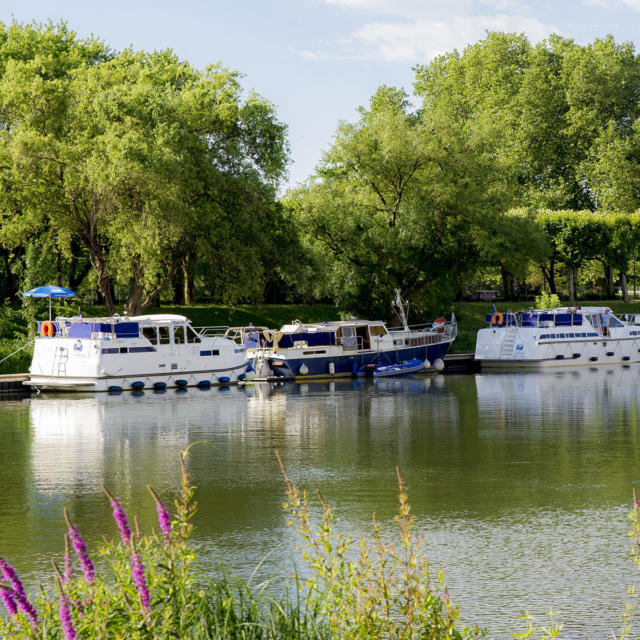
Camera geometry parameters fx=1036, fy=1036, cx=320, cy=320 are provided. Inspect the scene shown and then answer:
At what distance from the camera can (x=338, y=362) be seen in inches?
2042

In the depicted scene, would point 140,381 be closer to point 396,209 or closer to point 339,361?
point 339,361

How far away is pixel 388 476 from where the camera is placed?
69.7ft

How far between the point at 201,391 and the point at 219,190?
41.0 ft

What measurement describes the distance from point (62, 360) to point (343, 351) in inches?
576

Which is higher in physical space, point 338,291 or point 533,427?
point 338,291

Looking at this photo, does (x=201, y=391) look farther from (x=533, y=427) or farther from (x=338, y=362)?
(x=533, y=427)

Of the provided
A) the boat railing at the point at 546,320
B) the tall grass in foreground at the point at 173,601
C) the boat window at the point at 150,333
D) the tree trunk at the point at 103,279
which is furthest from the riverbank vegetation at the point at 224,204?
the tall grass in foreground at the point at 173,601

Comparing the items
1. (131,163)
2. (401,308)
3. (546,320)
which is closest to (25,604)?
(131,163)

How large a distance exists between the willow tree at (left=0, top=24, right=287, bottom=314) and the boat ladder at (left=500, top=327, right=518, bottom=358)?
14.6 meters

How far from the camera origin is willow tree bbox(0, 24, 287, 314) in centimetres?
4791

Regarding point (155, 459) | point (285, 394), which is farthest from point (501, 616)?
point (285, 394)

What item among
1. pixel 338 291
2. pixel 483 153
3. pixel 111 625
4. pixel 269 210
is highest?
pixel 483 153

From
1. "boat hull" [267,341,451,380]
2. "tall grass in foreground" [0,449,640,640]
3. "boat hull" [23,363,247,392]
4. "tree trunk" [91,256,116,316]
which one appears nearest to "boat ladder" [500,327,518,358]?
"boat hull" [267,341,451,380]

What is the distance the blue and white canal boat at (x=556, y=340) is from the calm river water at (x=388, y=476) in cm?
1427
